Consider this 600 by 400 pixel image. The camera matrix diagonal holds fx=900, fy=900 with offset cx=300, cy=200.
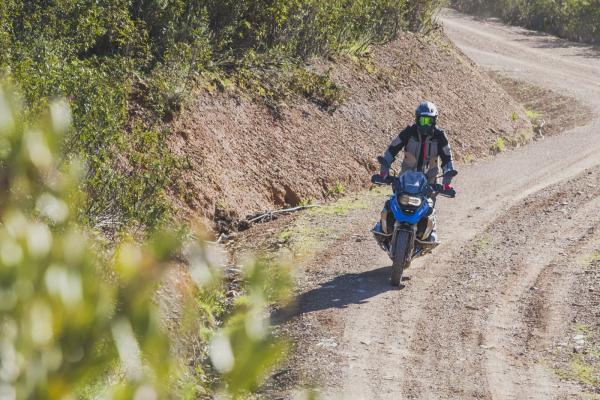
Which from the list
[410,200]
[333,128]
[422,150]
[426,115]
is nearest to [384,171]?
[422,150]

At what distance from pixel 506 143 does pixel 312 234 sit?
10.1 m

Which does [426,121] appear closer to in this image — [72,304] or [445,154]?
[445,154]

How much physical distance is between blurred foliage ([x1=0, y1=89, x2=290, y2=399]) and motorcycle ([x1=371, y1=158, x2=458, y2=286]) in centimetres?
978

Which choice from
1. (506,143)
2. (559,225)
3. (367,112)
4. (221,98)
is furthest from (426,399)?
(506,143)

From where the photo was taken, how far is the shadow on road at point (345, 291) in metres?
11.3

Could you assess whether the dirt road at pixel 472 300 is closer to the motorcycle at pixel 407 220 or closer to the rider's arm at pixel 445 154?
the motorcycle at pixel 407 220

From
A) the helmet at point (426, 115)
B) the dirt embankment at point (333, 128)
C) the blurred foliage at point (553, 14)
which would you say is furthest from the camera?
the blurred foliage at point (553, 14)

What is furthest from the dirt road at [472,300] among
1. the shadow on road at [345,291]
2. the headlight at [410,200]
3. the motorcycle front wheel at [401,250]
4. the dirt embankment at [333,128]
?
the dirt embankment at [333,128]

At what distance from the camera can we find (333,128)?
18.9 m

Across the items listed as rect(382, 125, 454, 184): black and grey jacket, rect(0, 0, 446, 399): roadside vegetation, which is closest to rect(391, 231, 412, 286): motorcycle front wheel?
rect(382, 125, 454, 184): black and grey jacket

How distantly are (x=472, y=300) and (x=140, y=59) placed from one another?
7.16 m

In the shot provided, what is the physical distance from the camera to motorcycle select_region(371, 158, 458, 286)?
1177 cm

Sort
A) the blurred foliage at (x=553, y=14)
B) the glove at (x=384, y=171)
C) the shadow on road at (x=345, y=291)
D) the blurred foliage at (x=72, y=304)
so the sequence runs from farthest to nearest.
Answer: the blurred foliage at (x=553, y=14) → the glove at (x=384, y=171) → the shadow on road at (x=345, y=291) → the blurred foliage at (x=72, y=304)

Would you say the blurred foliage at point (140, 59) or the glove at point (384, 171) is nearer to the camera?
the blurred foliage at point (140, 59)
